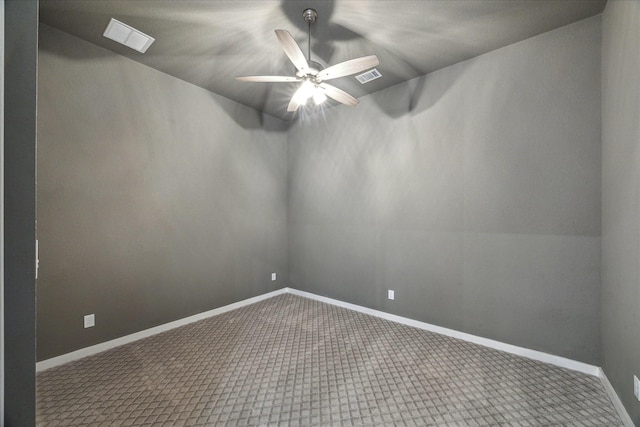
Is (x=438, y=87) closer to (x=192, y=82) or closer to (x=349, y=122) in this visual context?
(x=349, y=122)

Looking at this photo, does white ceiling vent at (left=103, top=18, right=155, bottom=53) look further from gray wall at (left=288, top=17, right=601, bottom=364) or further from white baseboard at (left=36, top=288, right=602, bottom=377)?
white baseboard at (left=36, top=288, right=602, bottom=377)

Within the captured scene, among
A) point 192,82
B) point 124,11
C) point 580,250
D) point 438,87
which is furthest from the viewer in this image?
point 192,82

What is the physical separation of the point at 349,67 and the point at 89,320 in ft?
10.9

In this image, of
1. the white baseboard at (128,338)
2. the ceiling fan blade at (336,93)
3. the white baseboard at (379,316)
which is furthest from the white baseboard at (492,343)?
the ceiling fan blade at (336,93)

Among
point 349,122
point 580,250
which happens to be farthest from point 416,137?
point 580,250

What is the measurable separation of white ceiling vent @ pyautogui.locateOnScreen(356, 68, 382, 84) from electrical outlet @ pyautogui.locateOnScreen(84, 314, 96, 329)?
3797 mm

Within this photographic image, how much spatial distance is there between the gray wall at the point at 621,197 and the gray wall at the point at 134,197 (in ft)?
12.6

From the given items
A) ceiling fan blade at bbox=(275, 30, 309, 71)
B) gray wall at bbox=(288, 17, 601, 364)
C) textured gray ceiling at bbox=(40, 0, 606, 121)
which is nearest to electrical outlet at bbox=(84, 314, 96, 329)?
textured gray ceiling at bbox=(40, 0, 606, 121)

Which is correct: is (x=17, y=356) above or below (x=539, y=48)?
below

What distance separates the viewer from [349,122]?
395 centimetres

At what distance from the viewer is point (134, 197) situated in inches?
115

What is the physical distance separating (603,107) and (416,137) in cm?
158

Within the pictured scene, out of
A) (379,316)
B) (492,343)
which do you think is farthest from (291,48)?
(492,343)

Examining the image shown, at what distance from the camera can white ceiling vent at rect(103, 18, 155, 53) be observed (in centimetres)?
238
